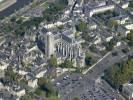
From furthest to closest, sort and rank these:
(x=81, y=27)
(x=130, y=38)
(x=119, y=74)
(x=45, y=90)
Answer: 1. (x=81, y=27)
2. (x=130, y=38)
3. (x=119, y=74)
4. (x=45, y=90)

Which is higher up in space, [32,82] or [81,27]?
[81,27]

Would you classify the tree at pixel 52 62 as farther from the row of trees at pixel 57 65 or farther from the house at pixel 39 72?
the house at pixel 39 72

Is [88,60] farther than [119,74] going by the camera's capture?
Yes

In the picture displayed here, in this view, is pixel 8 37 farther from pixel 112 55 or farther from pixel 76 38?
pixel 112 55

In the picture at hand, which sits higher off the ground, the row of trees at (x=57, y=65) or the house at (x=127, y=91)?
the row of trees at (x=57, y=65)

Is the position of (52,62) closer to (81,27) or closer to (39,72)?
(39,72)

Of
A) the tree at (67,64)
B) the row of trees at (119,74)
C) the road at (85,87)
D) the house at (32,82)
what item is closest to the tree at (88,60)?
the road at (85,87)

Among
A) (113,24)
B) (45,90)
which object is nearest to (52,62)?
(45,90)
